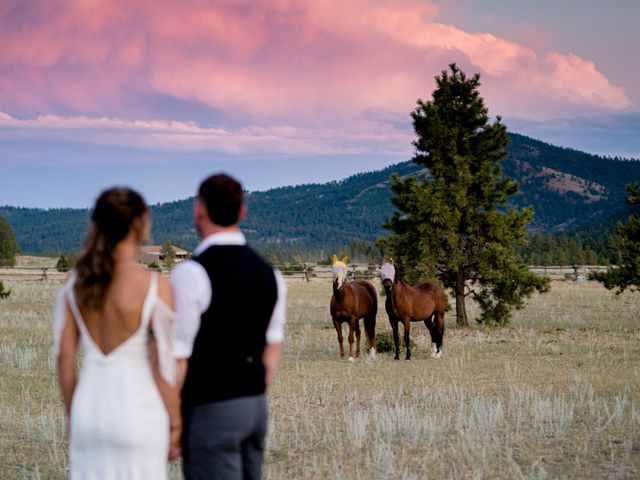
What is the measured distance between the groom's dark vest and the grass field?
3449 millimetres

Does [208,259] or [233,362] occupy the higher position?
[208,259]

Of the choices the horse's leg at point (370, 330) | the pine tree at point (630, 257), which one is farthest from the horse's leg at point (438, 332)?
the pine tree at point (630, 257)

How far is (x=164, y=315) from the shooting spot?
4.02 m

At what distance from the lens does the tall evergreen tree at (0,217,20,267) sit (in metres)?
77.9

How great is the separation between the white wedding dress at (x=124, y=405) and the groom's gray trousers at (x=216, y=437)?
0.16m

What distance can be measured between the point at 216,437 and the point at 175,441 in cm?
22

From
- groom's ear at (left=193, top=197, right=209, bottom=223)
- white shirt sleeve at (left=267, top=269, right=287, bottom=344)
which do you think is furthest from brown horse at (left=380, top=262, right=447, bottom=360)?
groom's ear at (left=193, top=197, right=209, bottom=223)

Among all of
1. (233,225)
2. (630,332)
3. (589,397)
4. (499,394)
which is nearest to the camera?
(233,225)

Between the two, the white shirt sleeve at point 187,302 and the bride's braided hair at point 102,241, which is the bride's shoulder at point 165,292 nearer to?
the white shirt sleeve at point 187,302

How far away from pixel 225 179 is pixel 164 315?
0.74m

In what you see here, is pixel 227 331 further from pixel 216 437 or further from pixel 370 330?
pixel 370 330

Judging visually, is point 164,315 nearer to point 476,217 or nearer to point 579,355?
point 579,355

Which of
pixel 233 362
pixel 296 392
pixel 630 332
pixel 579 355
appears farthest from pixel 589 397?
pixel 630 332

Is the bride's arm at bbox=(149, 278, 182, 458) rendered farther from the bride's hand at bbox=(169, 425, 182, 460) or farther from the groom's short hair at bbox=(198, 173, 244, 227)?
the groom's short hair at bbox=(198, 173, 244, 227)
